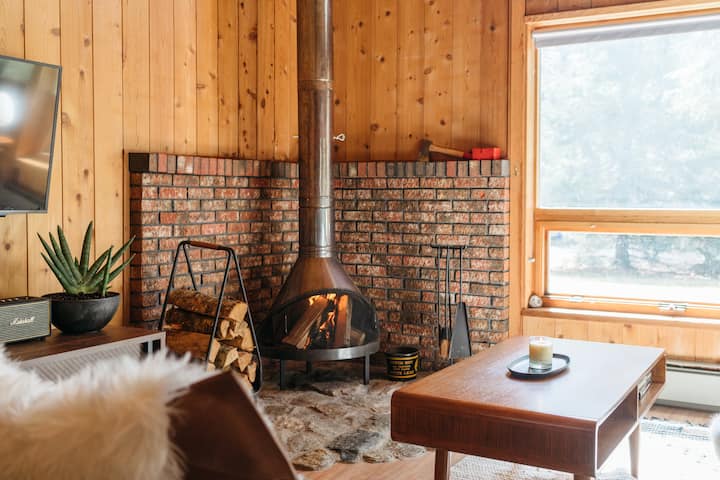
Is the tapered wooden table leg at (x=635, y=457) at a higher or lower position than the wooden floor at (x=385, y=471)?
higher

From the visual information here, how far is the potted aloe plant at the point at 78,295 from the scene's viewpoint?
2.92m

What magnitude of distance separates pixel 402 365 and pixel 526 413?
6.73 ft

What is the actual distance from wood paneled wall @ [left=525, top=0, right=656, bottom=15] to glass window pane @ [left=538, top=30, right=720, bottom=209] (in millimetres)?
206

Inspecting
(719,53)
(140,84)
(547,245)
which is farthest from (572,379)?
(140,84)

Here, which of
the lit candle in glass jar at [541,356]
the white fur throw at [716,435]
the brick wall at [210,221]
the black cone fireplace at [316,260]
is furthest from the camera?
the black cone fireplace at [316,260]

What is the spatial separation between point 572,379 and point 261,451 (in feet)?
6.46

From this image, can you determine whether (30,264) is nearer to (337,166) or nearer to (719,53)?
(337,166)

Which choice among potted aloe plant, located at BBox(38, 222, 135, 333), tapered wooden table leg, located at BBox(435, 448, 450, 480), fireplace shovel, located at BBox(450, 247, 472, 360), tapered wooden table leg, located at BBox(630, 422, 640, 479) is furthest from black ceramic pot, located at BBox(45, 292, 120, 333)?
tapered wooden table leg, located at BBox(630, 422, 640, 479)

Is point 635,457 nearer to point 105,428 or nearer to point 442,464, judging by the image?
point 442,464

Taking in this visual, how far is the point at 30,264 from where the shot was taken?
3.19 m

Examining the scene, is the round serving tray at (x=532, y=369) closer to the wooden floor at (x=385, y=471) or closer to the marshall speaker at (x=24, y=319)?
the wooden floor at (x=385, y=471)

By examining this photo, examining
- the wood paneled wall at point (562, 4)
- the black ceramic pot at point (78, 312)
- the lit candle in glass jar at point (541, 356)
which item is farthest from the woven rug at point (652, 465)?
the wood paneled wall at point (562, 4)

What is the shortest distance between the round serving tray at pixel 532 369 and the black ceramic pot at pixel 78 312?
161 centimetres

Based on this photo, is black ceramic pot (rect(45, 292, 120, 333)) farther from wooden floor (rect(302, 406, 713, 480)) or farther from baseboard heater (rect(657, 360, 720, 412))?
baseboard heater (rect(657, 360, 720, 412))
